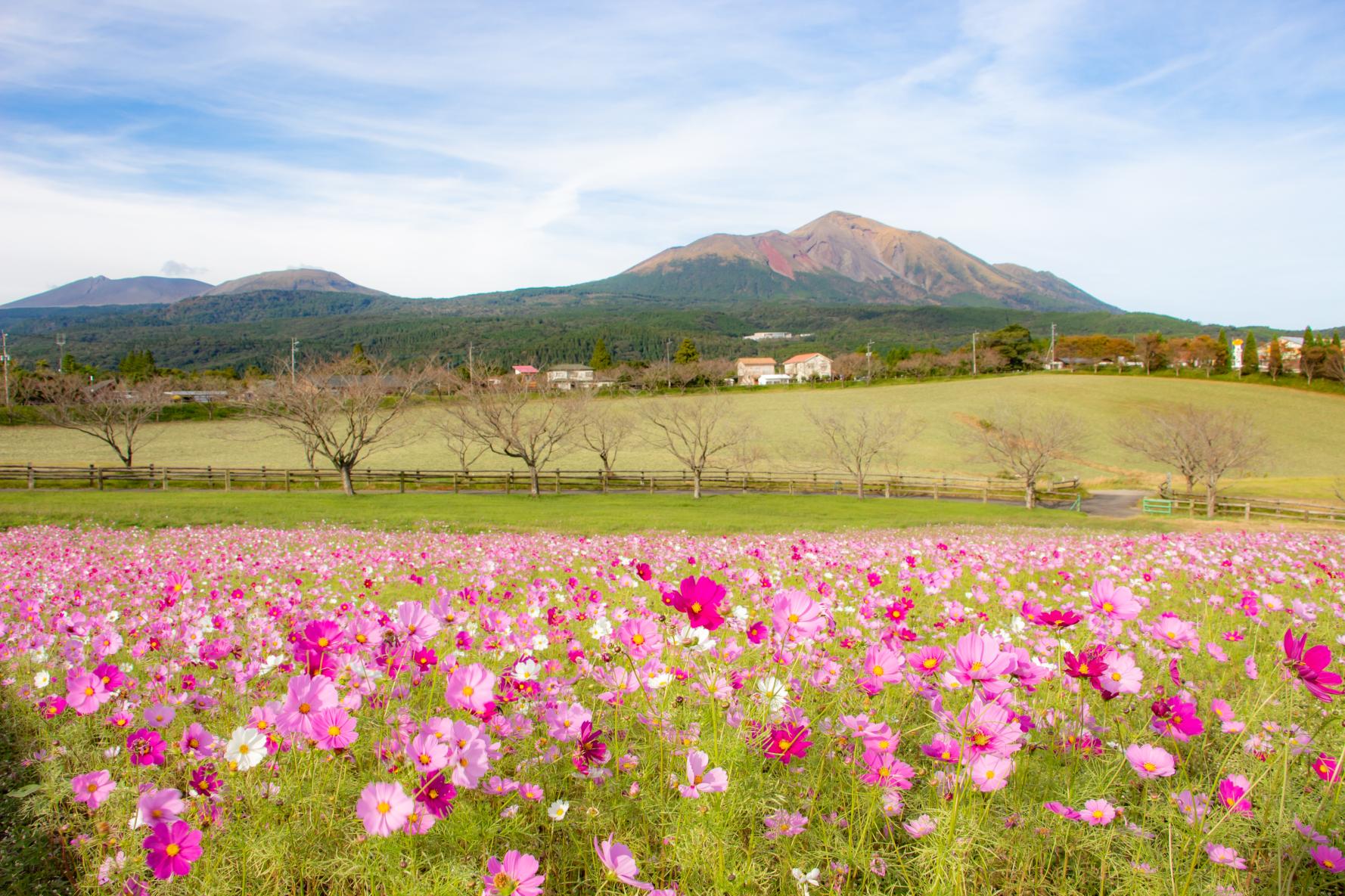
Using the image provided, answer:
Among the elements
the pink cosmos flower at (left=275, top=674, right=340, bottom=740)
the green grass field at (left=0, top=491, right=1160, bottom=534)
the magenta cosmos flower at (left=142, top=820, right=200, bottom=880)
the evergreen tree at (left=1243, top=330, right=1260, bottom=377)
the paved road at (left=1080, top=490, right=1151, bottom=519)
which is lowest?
the paved road at (left=1080, top=490, right=1151, bottom=519)

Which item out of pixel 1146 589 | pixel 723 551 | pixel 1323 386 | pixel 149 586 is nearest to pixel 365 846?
pixel 149 586

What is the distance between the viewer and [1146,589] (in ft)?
21.9

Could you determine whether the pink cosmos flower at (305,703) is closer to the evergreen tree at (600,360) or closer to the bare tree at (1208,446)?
the bare tree at (1208,446)

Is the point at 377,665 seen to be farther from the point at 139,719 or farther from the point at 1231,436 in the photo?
the point at 1231,436

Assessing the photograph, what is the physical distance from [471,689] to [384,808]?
47 centimetres

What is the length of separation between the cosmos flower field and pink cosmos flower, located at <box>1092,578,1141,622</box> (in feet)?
0.04

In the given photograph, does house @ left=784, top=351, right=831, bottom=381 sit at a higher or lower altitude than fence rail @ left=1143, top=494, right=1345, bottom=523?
higher

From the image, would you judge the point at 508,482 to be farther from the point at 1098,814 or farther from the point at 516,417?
the point at 1098,814

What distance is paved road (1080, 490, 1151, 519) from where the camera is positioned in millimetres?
37094

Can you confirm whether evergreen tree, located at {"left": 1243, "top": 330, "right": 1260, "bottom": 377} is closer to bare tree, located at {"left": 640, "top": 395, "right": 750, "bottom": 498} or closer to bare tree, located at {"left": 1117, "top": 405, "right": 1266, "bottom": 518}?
bare tree, located at {"left": 1117, "top": 405, "right": 1266, "bottom": 518}

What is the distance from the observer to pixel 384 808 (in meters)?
1.71

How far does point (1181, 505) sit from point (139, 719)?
45367 mm

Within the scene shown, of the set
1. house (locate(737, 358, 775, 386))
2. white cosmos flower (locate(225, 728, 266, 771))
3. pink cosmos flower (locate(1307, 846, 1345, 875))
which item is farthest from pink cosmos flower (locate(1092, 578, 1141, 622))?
house (locate(737, 358, 775, 386))

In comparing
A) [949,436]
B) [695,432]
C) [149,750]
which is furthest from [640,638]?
[949,436]
